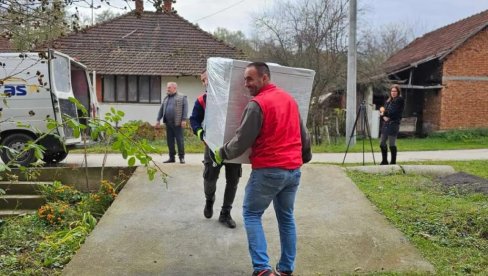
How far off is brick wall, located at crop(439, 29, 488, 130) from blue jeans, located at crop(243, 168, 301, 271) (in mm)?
18803

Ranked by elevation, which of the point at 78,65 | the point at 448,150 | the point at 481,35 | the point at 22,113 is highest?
the point at 481,35

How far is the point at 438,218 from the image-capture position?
18.9 feet

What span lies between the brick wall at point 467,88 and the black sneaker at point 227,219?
1779cm

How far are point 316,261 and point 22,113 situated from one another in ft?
22.4

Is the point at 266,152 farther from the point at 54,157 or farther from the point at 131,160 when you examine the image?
the point at 54,157

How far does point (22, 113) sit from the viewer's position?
920 centimetres

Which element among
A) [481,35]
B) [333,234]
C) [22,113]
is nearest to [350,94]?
[481,35]

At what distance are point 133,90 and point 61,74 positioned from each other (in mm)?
12605

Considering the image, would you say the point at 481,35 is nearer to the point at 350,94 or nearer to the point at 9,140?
the point at 350,94

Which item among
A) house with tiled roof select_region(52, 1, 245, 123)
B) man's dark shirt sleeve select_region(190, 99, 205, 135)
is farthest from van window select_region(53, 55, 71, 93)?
house with tiled roof select_region(52, 1, 245, 123)

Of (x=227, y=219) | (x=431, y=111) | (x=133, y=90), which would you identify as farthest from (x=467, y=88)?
(x=227, y=219)

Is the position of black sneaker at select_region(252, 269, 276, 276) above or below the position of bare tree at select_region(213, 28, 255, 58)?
below

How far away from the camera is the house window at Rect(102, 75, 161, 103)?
71.6 ft

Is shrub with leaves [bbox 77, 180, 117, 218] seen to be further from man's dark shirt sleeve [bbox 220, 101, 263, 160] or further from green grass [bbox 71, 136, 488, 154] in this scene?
green grass [bbox 71, 136, 488, 154]
